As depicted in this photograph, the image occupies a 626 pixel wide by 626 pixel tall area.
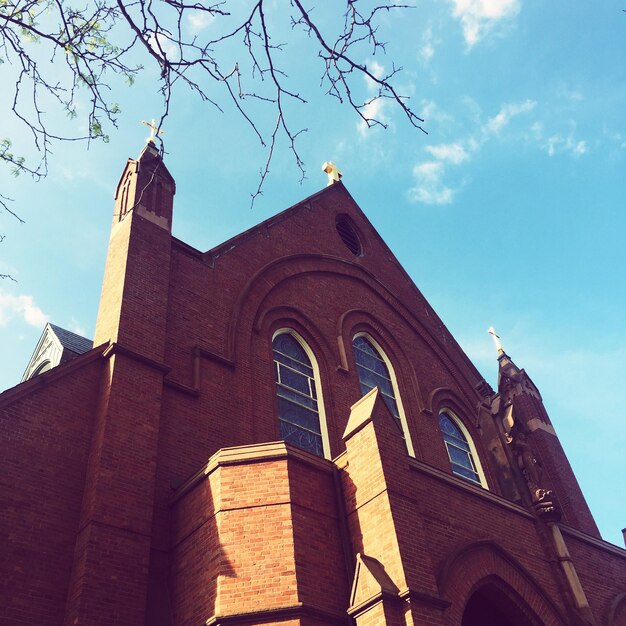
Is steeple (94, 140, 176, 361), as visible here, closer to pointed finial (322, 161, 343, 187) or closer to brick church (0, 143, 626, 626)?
brick church (0, 143, 626, 626)

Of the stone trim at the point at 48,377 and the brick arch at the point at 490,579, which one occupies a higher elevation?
the stone trim at the point at 48,377

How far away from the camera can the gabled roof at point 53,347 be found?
14.6 metres

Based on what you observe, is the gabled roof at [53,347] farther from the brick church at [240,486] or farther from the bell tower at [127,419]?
the bell tower at [127,419]

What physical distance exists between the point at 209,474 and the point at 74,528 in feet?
5.65

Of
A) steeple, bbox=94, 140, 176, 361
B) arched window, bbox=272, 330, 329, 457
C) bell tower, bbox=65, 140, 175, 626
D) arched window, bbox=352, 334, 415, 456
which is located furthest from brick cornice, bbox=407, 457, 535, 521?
steeple, bbox=94, 140, 176, 361

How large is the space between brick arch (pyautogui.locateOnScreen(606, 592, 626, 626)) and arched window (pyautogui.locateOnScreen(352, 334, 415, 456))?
4.69 m

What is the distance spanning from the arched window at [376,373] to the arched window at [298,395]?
1.52m

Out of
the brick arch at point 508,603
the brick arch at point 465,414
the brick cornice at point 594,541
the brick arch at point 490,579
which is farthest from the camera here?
the brick arch at point 465,414

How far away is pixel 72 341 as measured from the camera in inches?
614

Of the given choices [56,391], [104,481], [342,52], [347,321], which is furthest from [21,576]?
[347,321]

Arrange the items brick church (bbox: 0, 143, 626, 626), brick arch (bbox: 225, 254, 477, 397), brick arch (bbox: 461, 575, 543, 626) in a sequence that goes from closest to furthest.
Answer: brick church (bbox: 0, 143, 626, 626)
brick arch (bbox: 461, 575, 543, 626)
brick arch (bbox: 225, 254, 477, 397)

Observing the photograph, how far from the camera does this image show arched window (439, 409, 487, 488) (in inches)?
619

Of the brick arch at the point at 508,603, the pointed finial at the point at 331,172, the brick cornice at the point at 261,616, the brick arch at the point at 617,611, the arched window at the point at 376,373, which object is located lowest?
the brick cornice at the point at 261,616

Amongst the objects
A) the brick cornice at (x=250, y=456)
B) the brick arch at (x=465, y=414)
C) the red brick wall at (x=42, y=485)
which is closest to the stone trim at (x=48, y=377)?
the red brick wall at (x=42, y=485)
